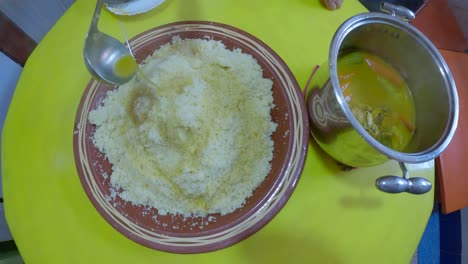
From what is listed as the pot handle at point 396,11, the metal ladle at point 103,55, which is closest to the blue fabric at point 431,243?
the pot handle at point 396,11

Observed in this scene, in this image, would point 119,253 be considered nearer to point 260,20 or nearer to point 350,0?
point 260,20

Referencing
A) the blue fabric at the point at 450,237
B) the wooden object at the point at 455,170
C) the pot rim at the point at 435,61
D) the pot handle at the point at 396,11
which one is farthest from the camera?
the blue fabric at the point at 450,237

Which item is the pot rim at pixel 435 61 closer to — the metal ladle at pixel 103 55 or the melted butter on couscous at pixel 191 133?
the melted butter on couscous at pixel 191 133

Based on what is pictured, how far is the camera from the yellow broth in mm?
854

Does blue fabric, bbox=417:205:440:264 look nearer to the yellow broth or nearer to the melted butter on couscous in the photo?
the yellow broth

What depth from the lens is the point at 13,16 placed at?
4.24ft

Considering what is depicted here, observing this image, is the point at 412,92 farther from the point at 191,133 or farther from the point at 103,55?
the point at 103,55

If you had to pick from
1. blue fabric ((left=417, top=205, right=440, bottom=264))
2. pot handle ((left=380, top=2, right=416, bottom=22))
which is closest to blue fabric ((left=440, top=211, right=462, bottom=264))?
blue fabric ((left=417, top=205, right=440, bottom=264))

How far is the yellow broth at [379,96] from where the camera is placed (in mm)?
854

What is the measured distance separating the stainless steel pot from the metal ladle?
0.54 metres

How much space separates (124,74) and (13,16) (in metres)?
0.73

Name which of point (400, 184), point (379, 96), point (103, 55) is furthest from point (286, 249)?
point (103, 55)

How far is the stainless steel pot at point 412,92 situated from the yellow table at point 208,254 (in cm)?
14

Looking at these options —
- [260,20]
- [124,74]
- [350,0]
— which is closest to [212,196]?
[124,74]
